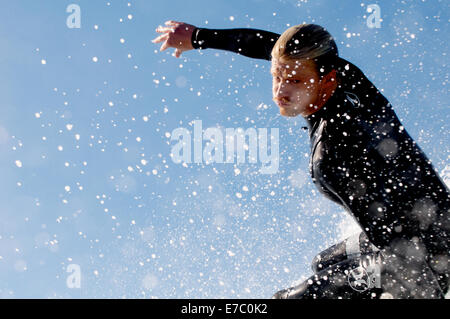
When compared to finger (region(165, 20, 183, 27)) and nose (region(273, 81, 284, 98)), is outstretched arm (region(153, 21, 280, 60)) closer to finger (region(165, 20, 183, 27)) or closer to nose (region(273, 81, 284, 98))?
finger (region(165, 20, 183, 27))

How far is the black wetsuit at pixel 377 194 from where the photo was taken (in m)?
2.63

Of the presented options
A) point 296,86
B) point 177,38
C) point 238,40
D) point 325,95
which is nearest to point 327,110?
point 325,95

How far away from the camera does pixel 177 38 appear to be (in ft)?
14.1

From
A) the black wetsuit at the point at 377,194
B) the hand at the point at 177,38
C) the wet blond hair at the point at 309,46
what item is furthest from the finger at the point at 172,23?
the black wetsuit at the point at 377,194

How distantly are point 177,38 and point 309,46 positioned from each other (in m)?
1.66

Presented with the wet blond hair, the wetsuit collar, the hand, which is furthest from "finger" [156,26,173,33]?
the wetsuit collar

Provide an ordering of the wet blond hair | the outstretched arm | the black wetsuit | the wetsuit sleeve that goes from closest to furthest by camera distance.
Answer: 1. the black wetsuit
2. the wet blond hair
3. the wetsuit sleeve
4. the outstretched arm

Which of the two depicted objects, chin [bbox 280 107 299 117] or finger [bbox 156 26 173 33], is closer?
chin [bbox 280 107 299 117]

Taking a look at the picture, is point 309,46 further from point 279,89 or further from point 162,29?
point 162,29

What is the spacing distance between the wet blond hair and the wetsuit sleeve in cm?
80

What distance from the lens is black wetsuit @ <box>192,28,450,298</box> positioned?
8.63 ft
